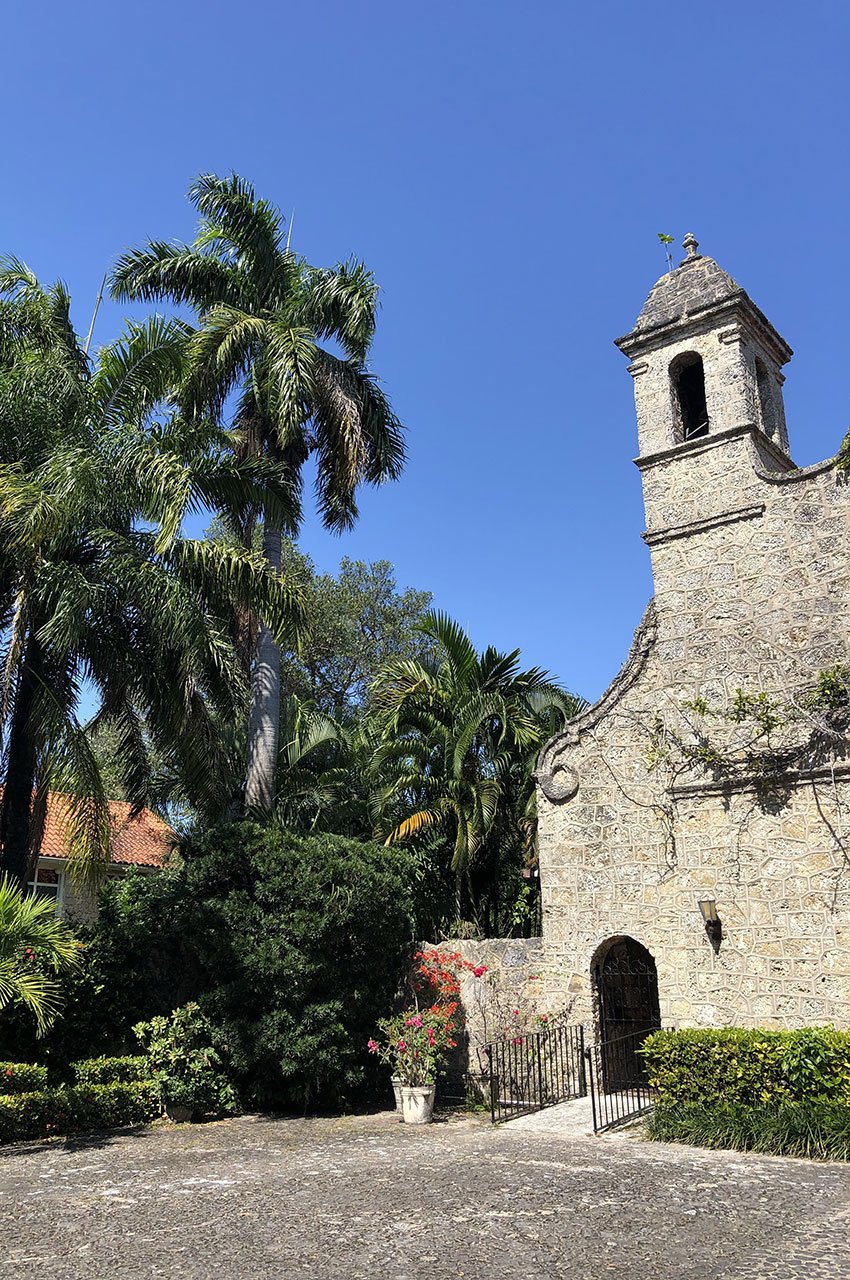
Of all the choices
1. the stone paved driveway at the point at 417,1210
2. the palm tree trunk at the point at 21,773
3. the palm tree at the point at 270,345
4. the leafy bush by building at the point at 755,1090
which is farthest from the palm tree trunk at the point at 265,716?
the leafy bush by building at the point at 755,1090

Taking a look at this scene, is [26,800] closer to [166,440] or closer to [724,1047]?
[166,440]

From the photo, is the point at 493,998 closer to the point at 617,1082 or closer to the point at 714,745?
the point at 617,1082

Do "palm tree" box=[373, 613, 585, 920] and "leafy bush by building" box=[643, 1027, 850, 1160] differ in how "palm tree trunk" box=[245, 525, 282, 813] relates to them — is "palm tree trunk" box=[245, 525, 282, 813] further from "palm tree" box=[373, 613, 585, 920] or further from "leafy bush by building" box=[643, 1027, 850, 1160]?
"leafy bush by building" box=[643, 1027, 850, 1160]

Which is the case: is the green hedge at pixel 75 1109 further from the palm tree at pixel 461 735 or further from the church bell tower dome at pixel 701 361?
the church bell tower dome at pixel 701 361

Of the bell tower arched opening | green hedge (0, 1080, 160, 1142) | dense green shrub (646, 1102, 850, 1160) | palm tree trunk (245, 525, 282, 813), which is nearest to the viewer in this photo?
dense green shrub (646, 1102, 850, 1160)

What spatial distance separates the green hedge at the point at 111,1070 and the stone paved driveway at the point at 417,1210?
4.89 feet

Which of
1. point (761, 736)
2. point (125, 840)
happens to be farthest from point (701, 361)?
point (125, 840)

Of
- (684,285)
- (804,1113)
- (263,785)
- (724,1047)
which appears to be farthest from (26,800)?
(684,285)

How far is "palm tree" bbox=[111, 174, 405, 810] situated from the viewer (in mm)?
16375

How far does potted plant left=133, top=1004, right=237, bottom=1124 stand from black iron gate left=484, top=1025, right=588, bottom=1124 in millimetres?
3853

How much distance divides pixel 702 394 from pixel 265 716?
925 cm

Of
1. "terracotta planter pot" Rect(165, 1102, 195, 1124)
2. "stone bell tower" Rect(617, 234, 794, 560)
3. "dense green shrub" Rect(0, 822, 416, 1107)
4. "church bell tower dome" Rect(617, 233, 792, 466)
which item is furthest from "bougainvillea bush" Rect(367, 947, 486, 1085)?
"church bell tower dome" Rect(617, 233, 792, 466)

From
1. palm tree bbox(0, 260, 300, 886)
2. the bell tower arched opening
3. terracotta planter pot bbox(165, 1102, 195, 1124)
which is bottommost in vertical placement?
terracotta planter pot bbox(165, 1102, 195, 1124)

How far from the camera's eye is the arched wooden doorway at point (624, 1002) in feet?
44.3
